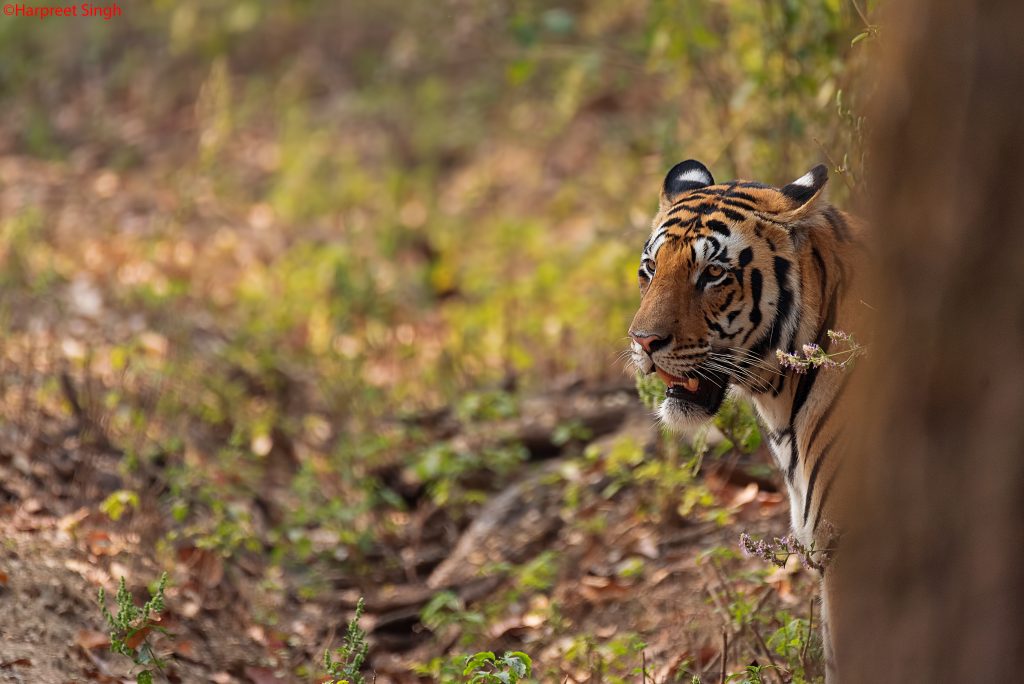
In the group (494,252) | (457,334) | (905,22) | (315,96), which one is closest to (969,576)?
(905,22)

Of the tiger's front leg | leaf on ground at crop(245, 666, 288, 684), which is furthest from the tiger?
leaf on ground at crop(245, 666, 288, 684)

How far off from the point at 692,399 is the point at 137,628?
6.59 ft

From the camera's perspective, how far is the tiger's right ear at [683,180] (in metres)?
4.11

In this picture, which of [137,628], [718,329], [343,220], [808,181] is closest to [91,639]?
[137,628]

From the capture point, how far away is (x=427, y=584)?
5.68 metres

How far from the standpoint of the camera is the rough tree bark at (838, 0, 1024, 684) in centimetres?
220

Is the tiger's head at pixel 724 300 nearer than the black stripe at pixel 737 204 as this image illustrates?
Yes

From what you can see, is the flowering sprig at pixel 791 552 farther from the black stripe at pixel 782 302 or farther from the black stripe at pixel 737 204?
the black stripe at pixel 737 204

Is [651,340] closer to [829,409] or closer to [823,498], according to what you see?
[829,409]

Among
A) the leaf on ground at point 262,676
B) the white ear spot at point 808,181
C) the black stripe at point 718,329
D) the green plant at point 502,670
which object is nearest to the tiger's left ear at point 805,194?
the white ear spot at point 808,181

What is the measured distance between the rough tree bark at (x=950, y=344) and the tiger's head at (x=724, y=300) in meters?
1.30

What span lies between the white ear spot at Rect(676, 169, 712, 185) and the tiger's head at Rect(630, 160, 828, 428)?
0.36 metres

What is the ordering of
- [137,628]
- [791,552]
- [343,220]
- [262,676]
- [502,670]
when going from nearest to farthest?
[791,552] → [502,670] → [137,628] → [262,676] → [343,220]

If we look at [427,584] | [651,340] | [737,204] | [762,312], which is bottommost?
[427,584]
